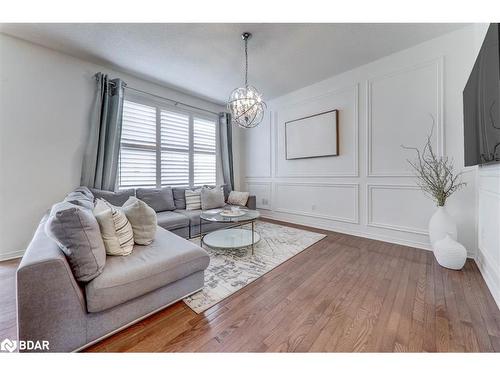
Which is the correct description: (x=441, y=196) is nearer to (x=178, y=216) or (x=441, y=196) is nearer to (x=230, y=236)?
(x=230, y=236)

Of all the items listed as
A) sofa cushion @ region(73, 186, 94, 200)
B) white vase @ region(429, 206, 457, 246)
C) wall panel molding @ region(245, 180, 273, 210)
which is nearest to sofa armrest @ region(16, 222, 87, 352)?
sofa cushion @ region(73, 186, 94, 200)

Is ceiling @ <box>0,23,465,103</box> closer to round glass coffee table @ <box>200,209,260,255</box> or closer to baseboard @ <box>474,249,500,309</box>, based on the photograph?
round glass coffee table @ <box>200,209,260,255</box>

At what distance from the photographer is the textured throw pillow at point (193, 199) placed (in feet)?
11.5

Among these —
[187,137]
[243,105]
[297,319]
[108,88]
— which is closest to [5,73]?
[108,88]

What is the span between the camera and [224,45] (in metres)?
2.49

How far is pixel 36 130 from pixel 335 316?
3939 mm

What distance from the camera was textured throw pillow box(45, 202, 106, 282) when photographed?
110 cm

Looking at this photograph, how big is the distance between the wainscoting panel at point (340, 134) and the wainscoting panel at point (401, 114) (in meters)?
0.23

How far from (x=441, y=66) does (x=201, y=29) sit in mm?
2956

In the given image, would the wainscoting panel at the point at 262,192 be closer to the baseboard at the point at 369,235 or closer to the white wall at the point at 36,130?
the baseboard at the point at 369,235

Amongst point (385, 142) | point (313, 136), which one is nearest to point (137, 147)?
point (313, 136)

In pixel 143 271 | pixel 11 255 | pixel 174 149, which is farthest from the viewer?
pixel 174 149

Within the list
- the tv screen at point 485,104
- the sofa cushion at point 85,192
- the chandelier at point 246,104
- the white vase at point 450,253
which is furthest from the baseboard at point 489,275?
the sofa cushion at point 85,192

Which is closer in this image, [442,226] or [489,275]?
[489,275]
